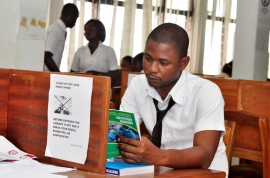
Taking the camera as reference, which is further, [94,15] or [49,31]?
[94,15]

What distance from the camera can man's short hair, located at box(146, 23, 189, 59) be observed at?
75.9 inches

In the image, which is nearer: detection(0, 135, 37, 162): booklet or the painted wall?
detection(0, 135, 37, 162): booklet

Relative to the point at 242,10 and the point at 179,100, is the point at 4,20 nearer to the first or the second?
the point at 179,100

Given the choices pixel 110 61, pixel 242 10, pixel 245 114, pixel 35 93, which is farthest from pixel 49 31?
pixel 35 93

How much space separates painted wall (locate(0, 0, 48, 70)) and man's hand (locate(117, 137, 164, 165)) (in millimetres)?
2472

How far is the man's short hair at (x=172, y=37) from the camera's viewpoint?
1.93 metres

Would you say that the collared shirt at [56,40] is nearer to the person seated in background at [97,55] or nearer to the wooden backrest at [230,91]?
the person seated in background at [97,55]

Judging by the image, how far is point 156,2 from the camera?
30.3ft

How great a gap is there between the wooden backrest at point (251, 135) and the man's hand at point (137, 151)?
30.2 inches

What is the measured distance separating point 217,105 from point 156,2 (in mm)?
7506

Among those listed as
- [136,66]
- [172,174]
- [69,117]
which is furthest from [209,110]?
[136,66]

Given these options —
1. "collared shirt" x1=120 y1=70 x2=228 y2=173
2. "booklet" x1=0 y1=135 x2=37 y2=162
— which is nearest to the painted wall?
"collared shirt" x1=120 y1=70 x2=228 y2=173

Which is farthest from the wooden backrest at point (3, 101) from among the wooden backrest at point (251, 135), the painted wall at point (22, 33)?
the painted wall at point (22, 33)

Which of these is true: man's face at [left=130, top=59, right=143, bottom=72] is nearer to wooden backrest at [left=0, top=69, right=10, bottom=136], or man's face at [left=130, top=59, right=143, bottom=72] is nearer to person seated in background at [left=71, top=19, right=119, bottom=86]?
person seated in background at [left=71, top=19, right=119, bottom=86]
